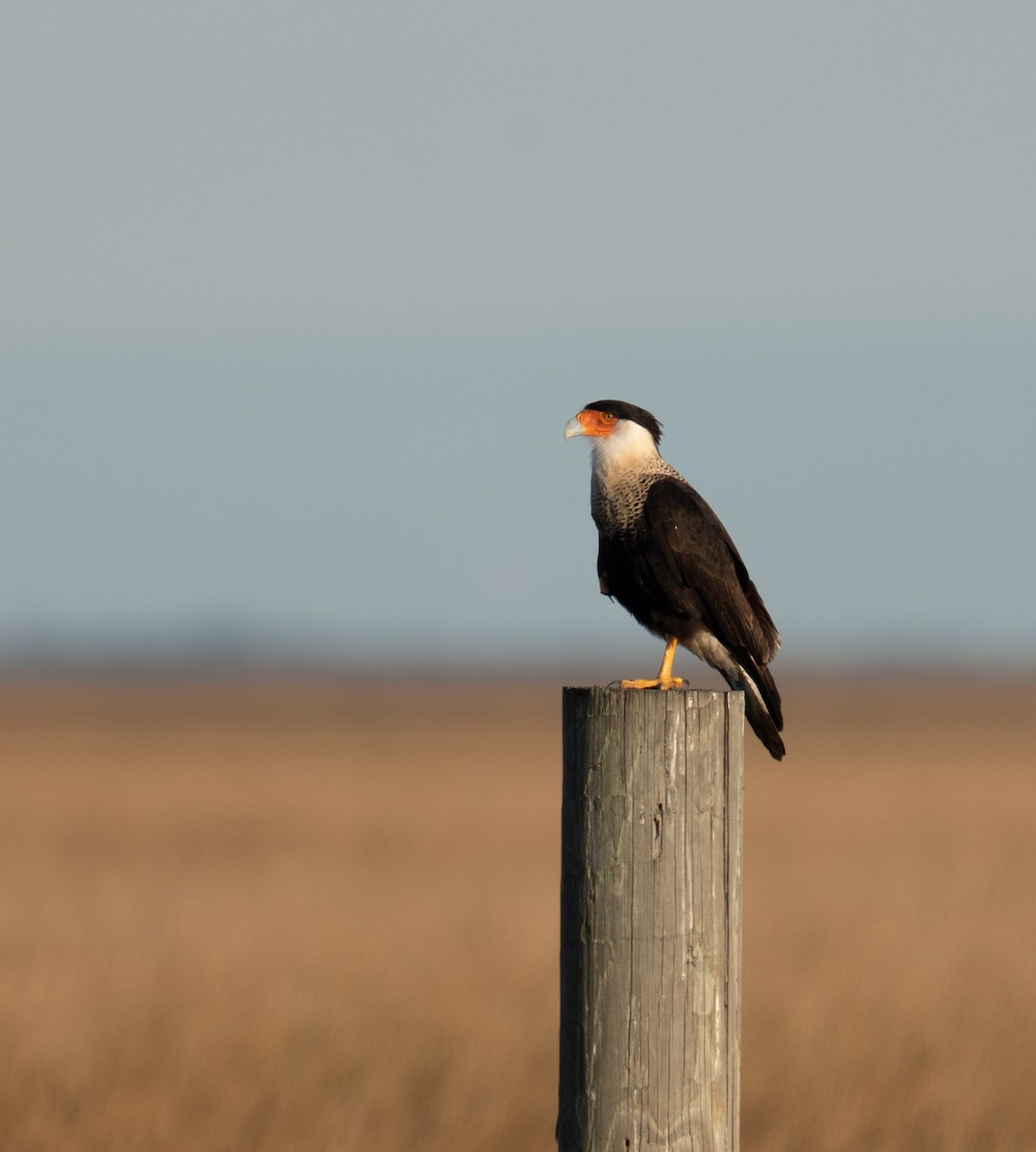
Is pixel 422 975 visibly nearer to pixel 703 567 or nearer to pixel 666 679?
pixel 703 567

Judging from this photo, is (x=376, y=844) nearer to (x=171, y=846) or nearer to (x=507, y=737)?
(x=171, y=846)

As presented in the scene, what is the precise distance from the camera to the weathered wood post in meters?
3.39

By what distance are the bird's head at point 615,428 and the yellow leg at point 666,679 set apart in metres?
0.64

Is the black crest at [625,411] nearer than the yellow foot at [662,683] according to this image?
No

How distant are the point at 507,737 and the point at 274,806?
27.4 metres

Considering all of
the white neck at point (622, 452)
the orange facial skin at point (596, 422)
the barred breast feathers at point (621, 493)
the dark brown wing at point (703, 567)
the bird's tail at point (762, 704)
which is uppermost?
the orange facial skin at point (596, 422)

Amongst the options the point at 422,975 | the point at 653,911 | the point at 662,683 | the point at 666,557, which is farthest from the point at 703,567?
the point at 422,975

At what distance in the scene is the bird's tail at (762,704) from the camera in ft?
17.0

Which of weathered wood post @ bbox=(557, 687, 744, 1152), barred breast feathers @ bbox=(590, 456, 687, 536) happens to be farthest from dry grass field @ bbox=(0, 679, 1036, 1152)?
weathered wood post @ bbox=(557, 687, 744, 1152)

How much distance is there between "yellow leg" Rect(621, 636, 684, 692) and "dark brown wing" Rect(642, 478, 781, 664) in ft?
0.55

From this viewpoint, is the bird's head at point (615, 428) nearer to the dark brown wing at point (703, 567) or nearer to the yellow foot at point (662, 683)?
the dark brown wing at point (703, 567)

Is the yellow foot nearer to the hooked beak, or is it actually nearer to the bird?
the bird

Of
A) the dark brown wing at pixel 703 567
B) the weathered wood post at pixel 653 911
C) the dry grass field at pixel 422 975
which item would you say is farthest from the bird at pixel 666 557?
the dry grass field at pixel 422 975

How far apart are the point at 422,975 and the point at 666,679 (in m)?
5.10
